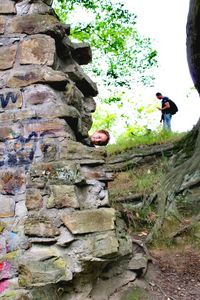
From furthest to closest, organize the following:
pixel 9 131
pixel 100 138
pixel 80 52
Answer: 1. pixel 100 138
2. pixel 80 52
3. pixel 9 131

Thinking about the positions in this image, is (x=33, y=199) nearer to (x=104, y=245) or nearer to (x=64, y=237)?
(x=64, y=237)

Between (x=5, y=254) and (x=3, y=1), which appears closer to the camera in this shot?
(x=5, y=254)

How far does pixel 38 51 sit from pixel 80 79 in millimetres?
657

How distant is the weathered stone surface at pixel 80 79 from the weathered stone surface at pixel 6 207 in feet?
4.49

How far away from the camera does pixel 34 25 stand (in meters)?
3.63

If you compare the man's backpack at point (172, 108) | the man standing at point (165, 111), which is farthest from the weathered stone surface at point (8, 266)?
the man's backpack at point (172, 108)

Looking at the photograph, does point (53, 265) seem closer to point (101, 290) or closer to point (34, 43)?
point (101, 290)

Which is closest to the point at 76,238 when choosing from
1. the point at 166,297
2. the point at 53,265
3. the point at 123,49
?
the point at 53,265

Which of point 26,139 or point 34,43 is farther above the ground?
point 34,43

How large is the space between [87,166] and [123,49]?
12132mm

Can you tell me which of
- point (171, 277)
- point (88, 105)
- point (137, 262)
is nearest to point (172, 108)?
point (88, 105)

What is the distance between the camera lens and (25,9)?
3744mm

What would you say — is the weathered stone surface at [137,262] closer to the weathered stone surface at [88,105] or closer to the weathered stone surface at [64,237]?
the weathered stone surface at [64,237]

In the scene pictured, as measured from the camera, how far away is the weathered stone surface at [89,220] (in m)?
3.08
